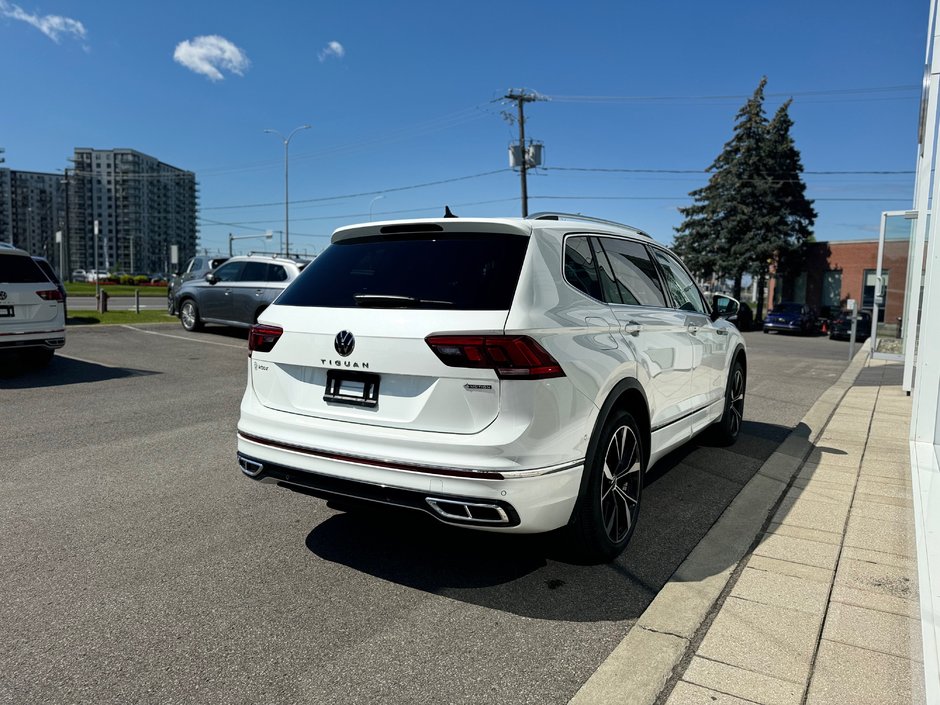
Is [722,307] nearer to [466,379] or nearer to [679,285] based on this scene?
[679,285]

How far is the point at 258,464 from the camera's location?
138 inches

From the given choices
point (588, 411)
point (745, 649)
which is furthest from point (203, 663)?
point (745, 649)

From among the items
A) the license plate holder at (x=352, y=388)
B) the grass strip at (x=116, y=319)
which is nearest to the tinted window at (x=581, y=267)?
the license plate holder at (x=352, y=388)

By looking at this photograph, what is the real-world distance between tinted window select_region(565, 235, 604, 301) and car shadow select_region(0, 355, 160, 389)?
7968mm

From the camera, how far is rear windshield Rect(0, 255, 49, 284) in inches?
360

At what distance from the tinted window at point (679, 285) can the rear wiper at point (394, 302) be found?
2369 millimetres

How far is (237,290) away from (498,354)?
13880 millimetres

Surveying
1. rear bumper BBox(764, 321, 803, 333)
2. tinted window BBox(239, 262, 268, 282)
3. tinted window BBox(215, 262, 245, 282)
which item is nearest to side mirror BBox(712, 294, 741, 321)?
tinted window BBox(239, 262, 268, 282)

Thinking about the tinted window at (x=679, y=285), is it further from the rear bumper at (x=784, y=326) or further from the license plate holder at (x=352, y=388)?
the rear bumper at (x=784, y=326)

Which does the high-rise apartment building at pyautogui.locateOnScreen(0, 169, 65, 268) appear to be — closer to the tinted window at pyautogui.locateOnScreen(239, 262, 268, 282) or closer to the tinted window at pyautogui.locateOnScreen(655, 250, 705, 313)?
the tinted window at pyautogui.locateOnScreen(239, 262, 268, 282)

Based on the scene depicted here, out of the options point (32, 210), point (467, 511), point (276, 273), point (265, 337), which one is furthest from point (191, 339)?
point (32, 210)

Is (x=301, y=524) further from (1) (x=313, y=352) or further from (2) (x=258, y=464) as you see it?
(1) (x=313, y=352)

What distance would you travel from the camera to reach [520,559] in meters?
3.68

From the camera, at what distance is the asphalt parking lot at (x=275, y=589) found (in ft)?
8.34
